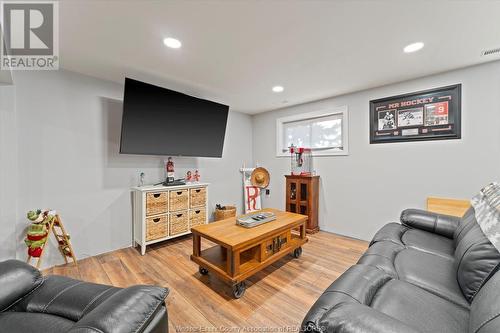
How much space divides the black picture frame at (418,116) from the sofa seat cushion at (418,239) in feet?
4.43

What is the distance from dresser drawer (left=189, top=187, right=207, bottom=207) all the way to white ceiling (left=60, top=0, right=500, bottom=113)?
1576mm

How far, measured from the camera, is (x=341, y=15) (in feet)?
4.94

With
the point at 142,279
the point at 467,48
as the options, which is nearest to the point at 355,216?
the point at 467,48

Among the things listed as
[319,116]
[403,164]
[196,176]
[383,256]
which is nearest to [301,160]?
[319,116]

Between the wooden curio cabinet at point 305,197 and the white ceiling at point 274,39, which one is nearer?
the white ceiling at point 274,39

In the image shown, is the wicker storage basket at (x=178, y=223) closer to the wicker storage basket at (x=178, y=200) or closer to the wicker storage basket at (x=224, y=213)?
the wicker storage basket at (x=178, y=200)

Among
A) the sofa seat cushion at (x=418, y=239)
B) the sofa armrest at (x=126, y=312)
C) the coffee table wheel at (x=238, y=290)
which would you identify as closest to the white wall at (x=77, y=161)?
the coffee table wheel at (x=238, y=290)

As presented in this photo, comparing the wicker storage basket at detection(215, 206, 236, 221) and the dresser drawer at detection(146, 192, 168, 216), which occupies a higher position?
the dresser drawer at detection(146, 192, 168, 216)

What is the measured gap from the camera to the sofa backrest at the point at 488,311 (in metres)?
0.61

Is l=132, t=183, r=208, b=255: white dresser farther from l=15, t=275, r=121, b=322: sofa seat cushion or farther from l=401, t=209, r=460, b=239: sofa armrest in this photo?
l=401, t=209, r=460, b=239: sofa armrest

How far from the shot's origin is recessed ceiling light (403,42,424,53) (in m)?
1.87

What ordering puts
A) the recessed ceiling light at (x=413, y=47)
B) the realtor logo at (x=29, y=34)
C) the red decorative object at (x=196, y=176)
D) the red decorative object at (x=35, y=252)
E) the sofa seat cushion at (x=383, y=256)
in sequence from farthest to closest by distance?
the red decorative object at (x=196, y=176) < the red decorative object at (x=35, y=252) < the recessed ceiling light at (x=413, y=47) < the realtor logo at (x=29, y=34) < the sofa seat cushion at (x=383, y=256)

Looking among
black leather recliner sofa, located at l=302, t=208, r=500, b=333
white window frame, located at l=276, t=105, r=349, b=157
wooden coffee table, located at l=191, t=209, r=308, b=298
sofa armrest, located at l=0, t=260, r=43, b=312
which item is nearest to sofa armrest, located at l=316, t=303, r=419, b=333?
black leather recliner sofa, located at l=302, t=208, r=500, b=333

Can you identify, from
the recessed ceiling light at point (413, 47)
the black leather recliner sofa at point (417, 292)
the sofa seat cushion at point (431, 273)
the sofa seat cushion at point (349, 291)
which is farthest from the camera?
the recessed ceiling light at point (413, 47)
